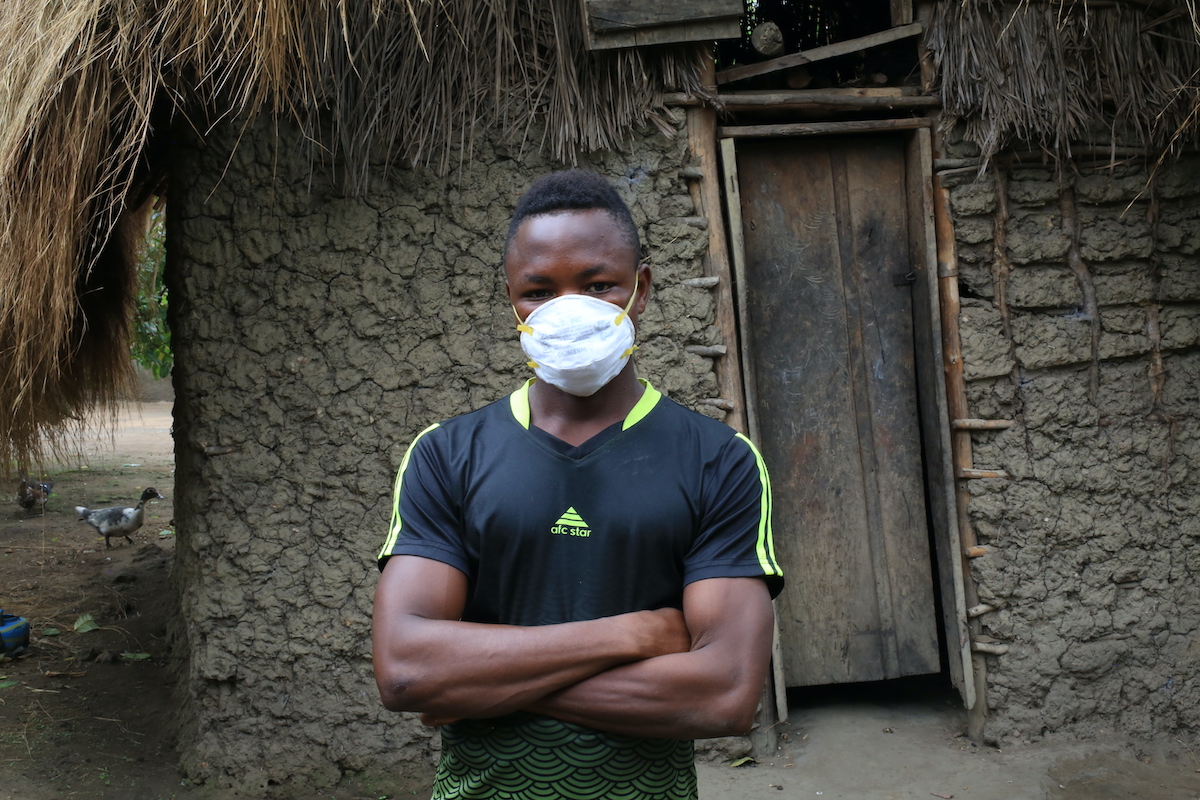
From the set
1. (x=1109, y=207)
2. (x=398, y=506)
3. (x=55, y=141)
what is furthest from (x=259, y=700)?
(x=1109, y=207)

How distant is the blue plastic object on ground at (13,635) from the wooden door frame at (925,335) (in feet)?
13.2

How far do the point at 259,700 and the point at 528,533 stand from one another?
289 cm

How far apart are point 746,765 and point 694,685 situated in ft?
8.98

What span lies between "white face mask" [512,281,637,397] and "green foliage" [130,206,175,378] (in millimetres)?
3311

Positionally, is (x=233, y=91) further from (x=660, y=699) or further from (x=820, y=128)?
(x=660, y=699)

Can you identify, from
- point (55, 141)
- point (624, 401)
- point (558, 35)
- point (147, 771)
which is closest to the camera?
point (624, 401)

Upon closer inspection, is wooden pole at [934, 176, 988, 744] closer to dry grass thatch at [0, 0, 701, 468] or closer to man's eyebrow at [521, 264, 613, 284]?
dry grass thatch at [0, 0, 701, 468]

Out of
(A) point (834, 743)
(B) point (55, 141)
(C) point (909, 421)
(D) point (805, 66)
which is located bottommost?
(A) point (834, 743)

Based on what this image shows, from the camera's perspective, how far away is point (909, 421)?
4.18 meters

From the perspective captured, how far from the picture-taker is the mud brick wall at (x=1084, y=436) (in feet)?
12.7

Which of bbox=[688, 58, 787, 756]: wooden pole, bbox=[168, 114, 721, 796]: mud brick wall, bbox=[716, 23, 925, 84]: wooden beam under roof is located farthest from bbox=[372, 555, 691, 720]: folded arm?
bbox=[716, 23, 925, 84]: wooden beam under roof

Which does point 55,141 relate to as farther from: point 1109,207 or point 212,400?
point 1109,207

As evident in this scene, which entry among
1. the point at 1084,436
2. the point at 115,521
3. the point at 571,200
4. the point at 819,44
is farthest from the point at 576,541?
the point at 115,521

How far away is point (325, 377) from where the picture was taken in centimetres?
374
